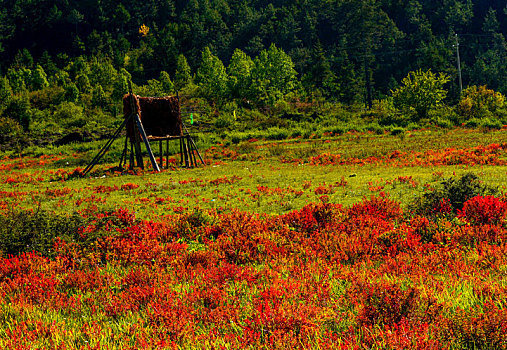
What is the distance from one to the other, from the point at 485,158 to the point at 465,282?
56.2 feet

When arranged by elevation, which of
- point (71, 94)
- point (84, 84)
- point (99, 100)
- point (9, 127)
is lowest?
point (9, 127)

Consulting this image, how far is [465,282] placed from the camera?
4.50m

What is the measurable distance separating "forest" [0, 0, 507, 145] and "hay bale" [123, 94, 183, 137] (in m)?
33.6

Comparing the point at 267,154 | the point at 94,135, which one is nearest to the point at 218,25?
the point at 94,135

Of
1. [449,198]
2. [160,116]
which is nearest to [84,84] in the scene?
[160,116]

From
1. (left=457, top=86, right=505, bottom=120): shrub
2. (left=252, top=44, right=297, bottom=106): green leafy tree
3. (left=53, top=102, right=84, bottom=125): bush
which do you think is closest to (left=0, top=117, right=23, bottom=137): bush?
(left=53, top=102, right=84, bottom=125): bush

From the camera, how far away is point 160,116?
1083 inches

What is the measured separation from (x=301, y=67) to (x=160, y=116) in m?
125

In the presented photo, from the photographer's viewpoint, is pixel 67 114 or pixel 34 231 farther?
pixel 67 114

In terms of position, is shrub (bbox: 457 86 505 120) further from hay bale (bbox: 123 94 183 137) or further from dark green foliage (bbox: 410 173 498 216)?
dark green foliage (bbox: 410 173 498 216)

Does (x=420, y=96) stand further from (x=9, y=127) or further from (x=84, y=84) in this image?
(x=84, y=84)

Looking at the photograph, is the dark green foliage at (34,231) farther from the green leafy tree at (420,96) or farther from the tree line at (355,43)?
the tree line at (355,43)

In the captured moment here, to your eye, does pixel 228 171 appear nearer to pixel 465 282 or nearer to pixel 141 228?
pixel 141 228

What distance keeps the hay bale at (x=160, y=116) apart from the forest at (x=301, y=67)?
3363cm
